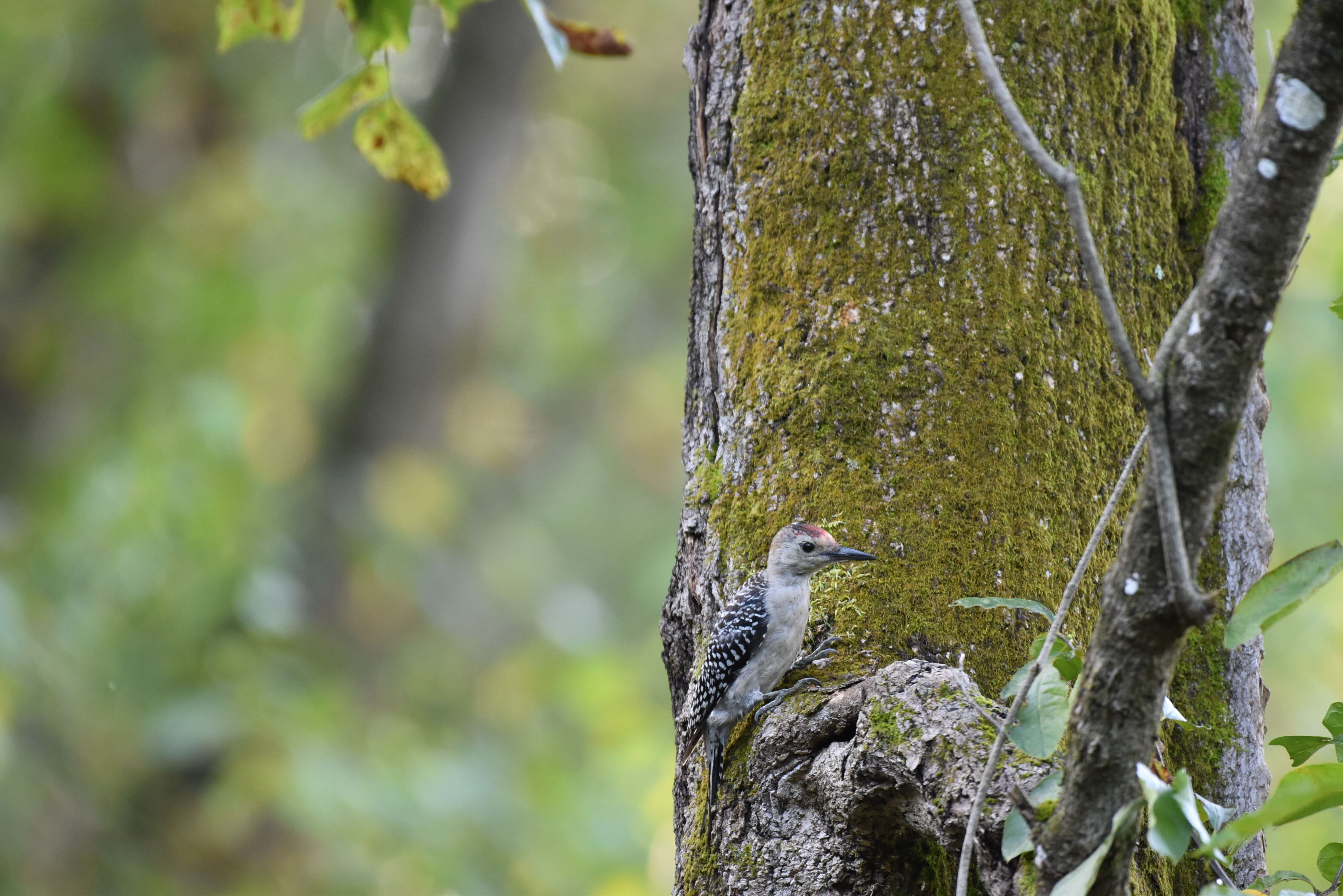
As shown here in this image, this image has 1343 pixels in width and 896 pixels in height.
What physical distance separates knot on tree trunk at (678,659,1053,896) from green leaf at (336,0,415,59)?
5.06ft

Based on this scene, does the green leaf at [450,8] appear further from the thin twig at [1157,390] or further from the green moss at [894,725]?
the green moss at [894,725]

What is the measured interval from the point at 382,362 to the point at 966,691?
795 centimetres

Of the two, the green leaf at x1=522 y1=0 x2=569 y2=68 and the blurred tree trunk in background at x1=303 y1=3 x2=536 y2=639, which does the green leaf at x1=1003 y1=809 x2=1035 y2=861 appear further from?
the blurred tree trunk in background at x1=303 y1=3 x2=536 y2=639

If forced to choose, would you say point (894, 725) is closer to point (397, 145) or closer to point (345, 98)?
point (397, 145)

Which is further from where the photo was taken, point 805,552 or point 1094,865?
point 805,552

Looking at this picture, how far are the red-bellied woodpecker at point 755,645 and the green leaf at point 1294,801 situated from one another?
1.04 m

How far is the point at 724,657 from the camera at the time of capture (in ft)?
8.95

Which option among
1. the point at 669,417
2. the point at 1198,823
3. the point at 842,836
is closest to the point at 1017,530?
the point at 842,836

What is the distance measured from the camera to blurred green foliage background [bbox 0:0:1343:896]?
6.75 metres

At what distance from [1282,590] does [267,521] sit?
25.3ft

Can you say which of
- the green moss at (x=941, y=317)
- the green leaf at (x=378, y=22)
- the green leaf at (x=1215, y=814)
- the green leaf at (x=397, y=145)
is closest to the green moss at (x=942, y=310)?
the green moss at (x=941, y=317)

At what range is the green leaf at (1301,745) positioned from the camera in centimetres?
185

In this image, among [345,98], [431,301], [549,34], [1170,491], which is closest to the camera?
[1170,491]

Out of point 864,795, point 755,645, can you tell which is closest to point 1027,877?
point 864,795
